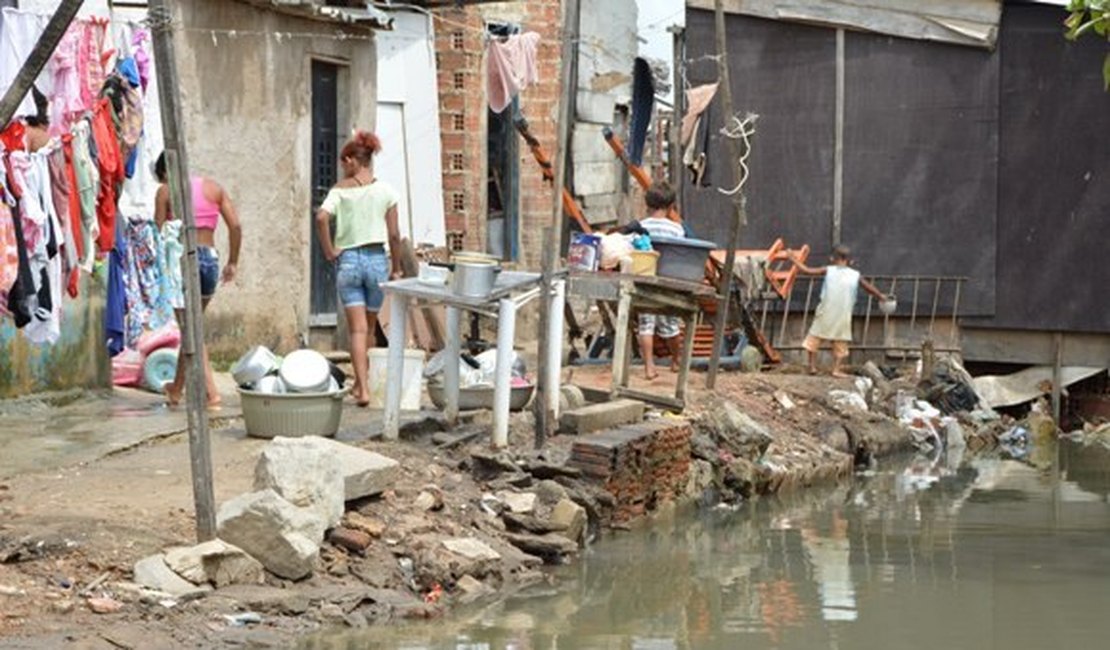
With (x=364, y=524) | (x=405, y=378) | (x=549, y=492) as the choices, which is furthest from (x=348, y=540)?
(x=405, y=378)

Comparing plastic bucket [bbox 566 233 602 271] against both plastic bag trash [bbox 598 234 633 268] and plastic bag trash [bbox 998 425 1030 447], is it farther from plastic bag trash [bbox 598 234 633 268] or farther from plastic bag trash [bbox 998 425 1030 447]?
plastic bag trash [bbox 998 425 1030 447]

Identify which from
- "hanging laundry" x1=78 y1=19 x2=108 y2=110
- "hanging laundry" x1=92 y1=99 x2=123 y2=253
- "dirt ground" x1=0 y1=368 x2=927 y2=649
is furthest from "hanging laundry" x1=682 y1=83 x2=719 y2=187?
"hanging laundry" x1=92 y1=99 x2=123 y2=253

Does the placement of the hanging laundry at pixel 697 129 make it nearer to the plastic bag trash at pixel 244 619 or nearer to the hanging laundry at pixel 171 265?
the hanging laundry at pixel 171 265

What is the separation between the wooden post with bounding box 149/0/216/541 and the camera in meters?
8.34

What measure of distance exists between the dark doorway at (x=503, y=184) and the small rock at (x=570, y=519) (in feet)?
35.3

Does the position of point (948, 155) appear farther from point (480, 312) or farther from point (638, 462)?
point (480, 312)

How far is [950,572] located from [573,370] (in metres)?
6.10

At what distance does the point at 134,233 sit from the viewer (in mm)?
12141

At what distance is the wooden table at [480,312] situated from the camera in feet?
37.5

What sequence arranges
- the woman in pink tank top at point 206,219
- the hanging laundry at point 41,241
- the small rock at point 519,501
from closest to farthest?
the hanging laundry at point 41,241 < the small rock at point 519,501 < the woman in pink tank top at point 206,219

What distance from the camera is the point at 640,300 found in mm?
13828

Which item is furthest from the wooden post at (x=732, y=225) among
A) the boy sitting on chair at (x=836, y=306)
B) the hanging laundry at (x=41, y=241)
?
the hanging laundry at (x=41, y=241)

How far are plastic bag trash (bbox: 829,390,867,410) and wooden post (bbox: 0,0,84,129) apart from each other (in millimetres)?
10530

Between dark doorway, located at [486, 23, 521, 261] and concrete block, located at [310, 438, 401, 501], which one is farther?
dark doorway, located at [486, 23, 521, 261]
